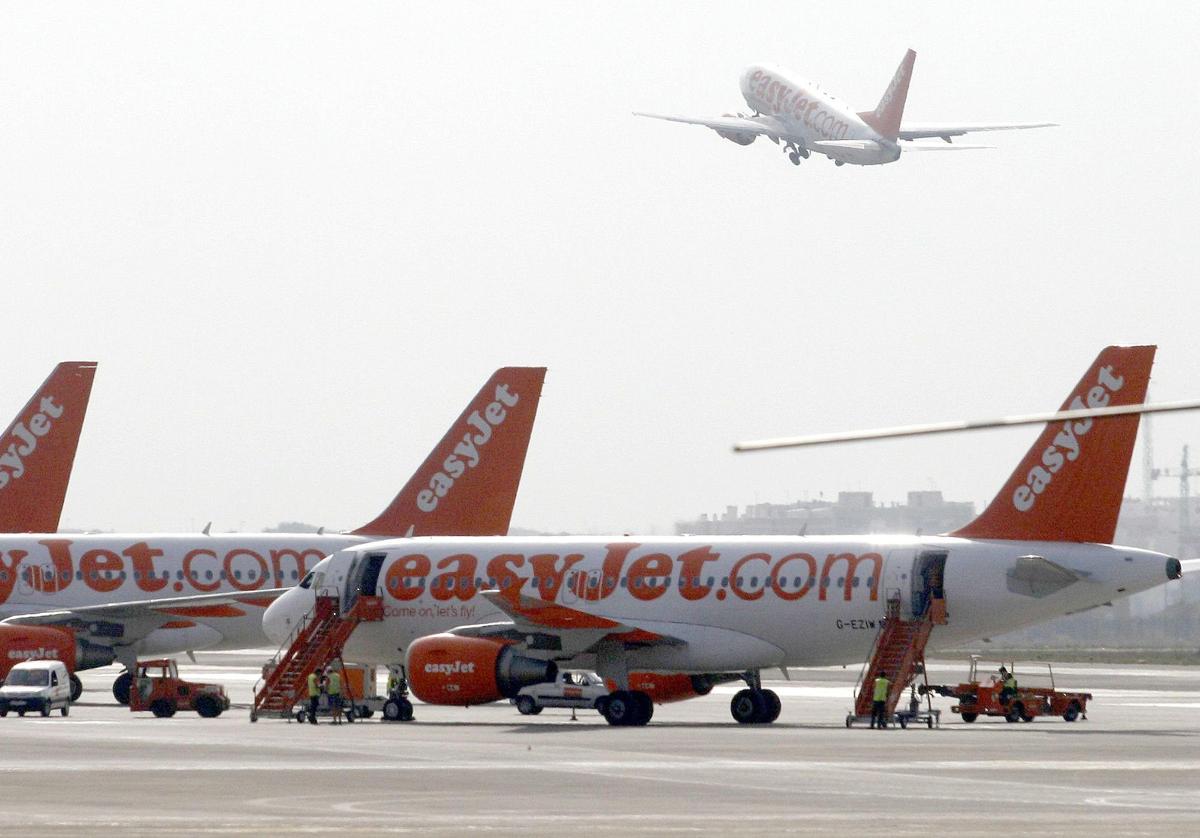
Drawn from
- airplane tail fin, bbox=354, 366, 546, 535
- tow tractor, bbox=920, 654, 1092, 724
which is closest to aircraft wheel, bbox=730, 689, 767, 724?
tow tractor, bbox=920, 654, 1092, 724

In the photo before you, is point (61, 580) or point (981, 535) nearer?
point (981, 535)

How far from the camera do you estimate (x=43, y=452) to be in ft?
257

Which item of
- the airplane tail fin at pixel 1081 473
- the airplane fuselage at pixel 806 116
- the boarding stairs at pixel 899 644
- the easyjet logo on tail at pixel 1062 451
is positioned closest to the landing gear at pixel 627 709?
the boarding stairs at pixel 899 644

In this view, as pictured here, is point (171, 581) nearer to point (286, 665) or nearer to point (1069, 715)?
point (286, 665)

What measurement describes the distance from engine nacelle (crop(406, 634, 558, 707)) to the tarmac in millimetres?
956

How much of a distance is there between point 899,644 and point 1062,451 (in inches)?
207

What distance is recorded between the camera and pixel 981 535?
48094 mm

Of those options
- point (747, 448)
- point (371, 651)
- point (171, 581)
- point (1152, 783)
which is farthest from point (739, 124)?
point (747, 448)

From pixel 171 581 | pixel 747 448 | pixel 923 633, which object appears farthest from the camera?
pixel 171 581

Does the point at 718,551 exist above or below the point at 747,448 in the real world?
above

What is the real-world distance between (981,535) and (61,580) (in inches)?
1098

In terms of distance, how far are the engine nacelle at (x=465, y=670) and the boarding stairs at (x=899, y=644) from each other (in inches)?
281

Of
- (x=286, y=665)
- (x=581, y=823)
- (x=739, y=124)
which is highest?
(x=739, y=124)

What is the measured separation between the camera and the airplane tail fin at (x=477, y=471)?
228ft
